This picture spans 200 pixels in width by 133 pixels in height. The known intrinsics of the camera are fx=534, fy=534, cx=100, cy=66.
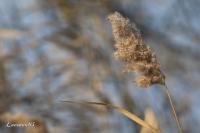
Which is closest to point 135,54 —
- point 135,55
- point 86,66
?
point 135,55

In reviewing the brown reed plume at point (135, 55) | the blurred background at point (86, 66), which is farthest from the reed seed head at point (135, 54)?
the blurred background at point (86, 66)

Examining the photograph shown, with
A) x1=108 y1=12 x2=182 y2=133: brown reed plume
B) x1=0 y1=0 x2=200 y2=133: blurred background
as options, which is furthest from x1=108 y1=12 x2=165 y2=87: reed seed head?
x1=0 y1=0 x2=200 y2=133: blurred background

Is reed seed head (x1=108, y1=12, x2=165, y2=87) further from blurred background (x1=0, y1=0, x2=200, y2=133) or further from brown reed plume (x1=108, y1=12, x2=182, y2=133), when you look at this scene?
blurred background (x1=0, y1=0, x2=200, y2=133)

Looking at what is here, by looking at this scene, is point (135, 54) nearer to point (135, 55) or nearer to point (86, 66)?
point (135, 55)

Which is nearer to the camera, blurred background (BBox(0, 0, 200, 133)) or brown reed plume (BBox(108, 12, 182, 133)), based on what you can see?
brown reed plume (BBox(108, 12, 182, 133))

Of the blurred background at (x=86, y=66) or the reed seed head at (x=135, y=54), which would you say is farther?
the blurred background at (x=86, y=66)

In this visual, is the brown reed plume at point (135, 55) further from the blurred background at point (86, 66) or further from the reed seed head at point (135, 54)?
the blurred background at point (86, 66)
